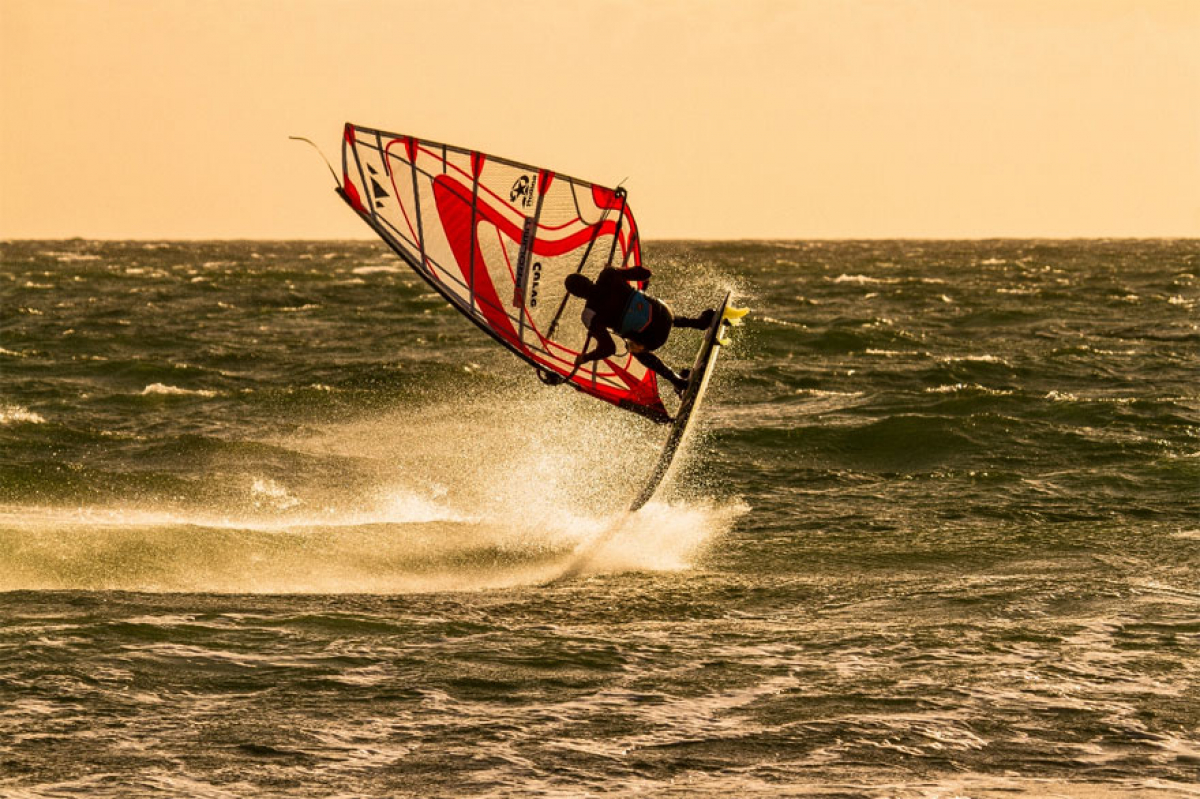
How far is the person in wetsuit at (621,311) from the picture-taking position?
10547 millimetres

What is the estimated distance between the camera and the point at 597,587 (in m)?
11.0

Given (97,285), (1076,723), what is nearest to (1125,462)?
(1076,723)

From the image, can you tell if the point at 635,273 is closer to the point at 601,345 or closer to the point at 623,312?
the point at 623,312

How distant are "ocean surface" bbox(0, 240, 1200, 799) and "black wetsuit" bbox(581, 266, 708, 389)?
1.76m

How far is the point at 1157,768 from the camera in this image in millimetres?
6887

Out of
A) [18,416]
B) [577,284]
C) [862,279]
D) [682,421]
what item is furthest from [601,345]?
[862,279]

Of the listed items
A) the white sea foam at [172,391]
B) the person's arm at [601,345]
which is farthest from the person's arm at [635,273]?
the white sea foam at [172,391]

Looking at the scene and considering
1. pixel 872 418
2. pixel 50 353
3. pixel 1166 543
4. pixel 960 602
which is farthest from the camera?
pixel 50 353

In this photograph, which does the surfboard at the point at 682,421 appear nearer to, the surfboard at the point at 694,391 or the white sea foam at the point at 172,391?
the surfboard at the point at 694,391

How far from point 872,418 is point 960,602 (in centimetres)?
981

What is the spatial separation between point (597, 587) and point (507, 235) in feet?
10.2

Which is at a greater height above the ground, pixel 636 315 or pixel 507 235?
pixel 507 235

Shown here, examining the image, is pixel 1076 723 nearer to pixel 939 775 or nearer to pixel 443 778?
pixel 939 775

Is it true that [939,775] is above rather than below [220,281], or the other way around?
below
